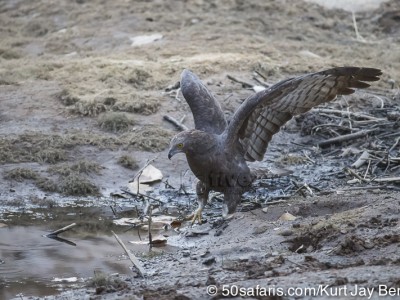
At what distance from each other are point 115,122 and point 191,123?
3.20 feet

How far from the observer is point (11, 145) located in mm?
10258

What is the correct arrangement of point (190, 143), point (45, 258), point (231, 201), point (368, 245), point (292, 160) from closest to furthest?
point (368, 245), point (45, 258), point (190, 143), point (231, 201), point (292, 160)

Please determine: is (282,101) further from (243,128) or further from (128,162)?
(128,162)

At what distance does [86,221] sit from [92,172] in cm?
139

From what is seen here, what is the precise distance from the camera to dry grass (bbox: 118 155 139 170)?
10180 millimetres

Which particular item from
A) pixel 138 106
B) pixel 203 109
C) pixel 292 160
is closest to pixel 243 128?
pixel 203 109

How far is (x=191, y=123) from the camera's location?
11102 millimetres

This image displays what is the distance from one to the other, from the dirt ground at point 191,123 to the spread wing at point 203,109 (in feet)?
2.90

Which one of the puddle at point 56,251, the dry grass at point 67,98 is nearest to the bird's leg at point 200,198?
the puddle at point 56,251

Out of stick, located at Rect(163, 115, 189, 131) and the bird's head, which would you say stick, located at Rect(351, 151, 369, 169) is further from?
the bird's head

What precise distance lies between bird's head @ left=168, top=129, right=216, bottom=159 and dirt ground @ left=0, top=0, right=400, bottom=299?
746 millimetres

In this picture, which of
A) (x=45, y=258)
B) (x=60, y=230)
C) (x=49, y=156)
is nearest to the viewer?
(x=45, y=258)

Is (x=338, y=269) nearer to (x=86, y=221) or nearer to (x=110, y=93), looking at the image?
(x=86, y=221)

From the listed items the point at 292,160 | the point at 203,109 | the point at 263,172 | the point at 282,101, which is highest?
the point at 282,101
